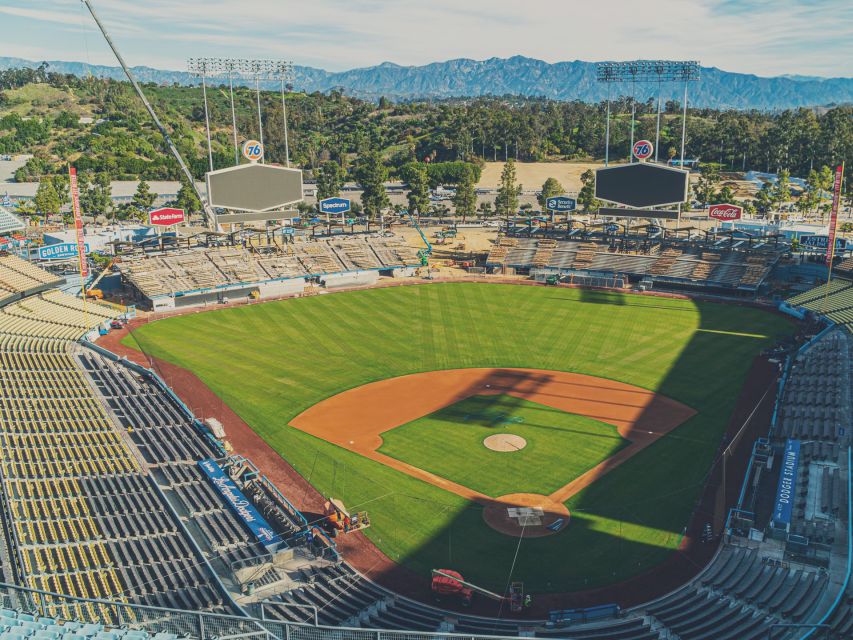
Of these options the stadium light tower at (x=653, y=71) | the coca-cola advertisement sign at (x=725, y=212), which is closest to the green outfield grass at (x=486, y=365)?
the coca-cola advertisement sign at (x=725, y=212)

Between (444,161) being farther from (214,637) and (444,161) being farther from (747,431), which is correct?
(214,637)

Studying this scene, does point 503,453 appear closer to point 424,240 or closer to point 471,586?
point 471,586

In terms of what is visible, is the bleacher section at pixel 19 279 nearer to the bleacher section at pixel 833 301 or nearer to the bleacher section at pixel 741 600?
the bleacher section at pixel 741 600

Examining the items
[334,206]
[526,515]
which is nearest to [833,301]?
[526,515]

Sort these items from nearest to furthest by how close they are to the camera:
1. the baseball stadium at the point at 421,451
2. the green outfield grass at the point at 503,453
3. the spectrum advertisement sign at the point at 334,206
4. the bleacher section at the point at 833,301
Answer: the baseball stadium at the point at 421,451, the green outfield grass at the point at 503,453, the bleacher section at the point at 833,301, the spectrum advertisement sign at the point at 334,206

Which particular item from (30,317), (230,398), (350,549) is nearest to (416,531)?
(350,549)

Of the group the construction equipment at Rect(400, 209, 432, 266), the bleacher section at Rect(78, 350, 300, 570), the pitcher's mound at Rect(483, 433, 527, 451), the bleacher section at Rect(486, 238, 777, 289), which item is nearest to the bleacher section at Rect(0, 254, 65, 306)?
the bleacher section at Rect(78, 350, 300, 570)

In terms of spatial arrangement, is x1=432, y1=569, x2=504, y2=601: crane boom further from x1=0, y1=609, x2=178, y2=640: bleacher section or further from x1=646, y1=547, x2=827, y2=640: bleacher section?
x1=0, y1=609, x2=178, y2=640: bleacher section
